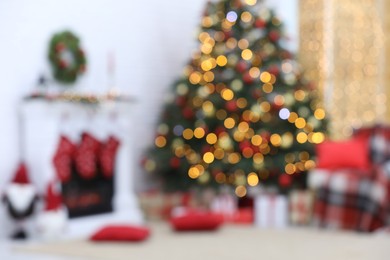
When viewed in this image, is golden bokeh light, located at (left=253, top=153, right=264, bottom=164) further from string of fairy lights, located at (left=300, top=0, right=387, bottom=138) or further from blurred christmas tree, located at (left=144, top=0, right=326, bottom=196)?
string of fairy lights, located at (left=300, top=0, right=387, bottom=138)

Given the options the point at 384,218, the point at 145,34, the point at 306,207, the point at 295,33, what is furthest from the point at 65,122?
the point at 295,33

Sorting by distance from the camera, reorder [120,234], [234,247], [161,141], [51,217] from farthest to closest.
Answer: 1. [161,141]
2. [51,217]
3. [120,234]
4. [234,247]

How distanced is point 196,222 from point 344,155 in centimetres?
126

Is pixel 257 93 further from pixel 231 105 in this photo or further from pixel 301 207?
pixel 301 207

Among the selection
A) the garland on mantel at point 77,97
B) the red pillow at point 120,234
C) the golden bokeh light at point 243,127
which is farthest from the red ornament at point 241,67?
the red pillow at point 120,234

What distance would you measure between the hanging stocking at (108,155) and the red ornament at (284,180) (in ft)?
4.38

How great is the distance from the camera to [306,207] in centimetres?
510

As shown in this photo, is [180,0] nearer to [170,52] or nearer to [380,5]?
[170,52]

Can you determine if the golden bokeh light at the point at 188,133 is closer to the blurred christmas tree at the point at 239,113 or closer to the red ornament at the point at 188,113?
the blurred christmas tree at the point at 239,113

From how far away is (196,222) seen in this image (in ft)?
15.5

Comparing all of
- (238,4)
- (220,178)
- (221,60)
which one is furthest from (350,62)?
(220,178)

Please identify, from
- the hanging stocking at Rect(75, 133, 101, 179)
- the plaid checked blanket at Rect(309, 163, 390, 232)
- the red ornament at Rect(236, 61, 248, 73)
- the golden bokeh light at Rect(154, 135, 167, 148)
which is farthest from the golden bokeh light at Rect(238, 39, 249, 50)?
the hanging stocking at Rect(75, 133, 101, 179)

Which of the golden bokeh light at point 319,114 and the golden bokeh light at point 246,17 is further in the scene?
the golden bokeh light at point 246,17

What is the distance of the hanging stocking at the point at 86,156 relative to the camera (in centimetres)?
484
